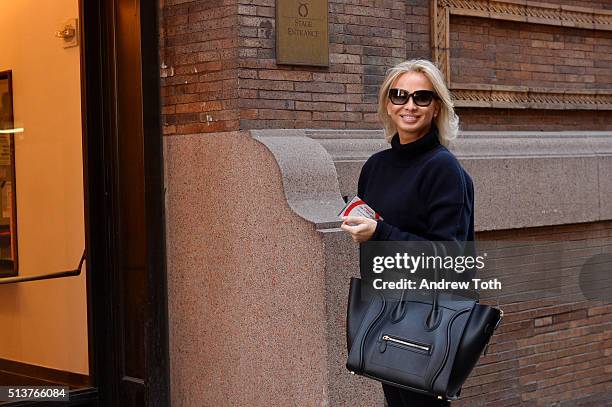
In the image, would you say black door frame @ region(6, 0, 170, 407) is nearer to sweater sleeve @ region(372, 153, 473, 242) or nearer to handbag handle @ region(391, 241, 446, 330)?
sweater sleeve @ region(372, 153, 473, 242)

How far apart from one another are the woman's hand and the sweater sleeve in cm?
3

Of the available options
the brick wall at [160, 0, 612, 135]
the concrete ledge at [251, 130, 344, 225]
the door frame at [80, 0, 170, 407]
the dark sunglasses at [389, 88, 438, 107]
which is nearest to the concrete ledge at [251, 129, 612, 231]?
the concrete ledge at [251, 130, 344, 225]

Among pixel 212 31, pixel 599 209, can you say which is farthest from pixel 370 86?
pixel 599 209

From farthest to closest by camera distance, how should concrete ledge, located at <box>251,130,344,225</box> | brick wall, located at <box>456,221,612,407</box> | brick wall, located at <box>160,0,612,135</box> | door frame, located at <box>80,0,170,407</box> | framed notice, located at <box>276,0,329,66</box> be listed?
brick wall, located at <box>456,221,612,407</box>
door frame, located at <box>80,0,170,407</box>
framed notice, located at <box>276,0,329,66</box>
brick wall, located at <box>160,0,612,135</box>
concrete ledge, located at <box>251,130,344,225</box>

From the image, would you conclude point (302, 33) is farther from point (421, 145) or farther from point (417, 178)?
point (417, 178)

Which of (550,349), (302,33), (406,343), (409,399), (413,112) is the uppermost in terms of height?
(302,33)

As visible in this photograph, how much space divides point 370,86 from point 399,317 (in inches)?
139

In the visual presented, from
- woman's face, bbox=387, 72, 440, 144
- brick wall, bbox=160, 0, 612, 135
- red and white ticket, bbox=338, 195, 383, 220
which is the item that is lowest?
red and white ticket, bbox=338, 195, 383, 220

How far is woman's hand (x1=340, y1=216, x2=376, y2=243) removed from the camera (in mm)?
4355

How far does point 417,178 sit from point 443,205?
172 mm

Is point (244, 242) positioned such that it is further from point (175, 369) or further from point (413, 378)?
point (413, 378)

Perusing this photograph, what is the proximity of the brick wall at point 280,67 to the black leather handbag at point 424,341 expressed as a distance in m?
2.80

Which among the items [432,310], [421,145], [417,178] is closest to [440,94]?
[421,145]

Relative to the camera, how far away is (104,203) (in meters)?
7.37
